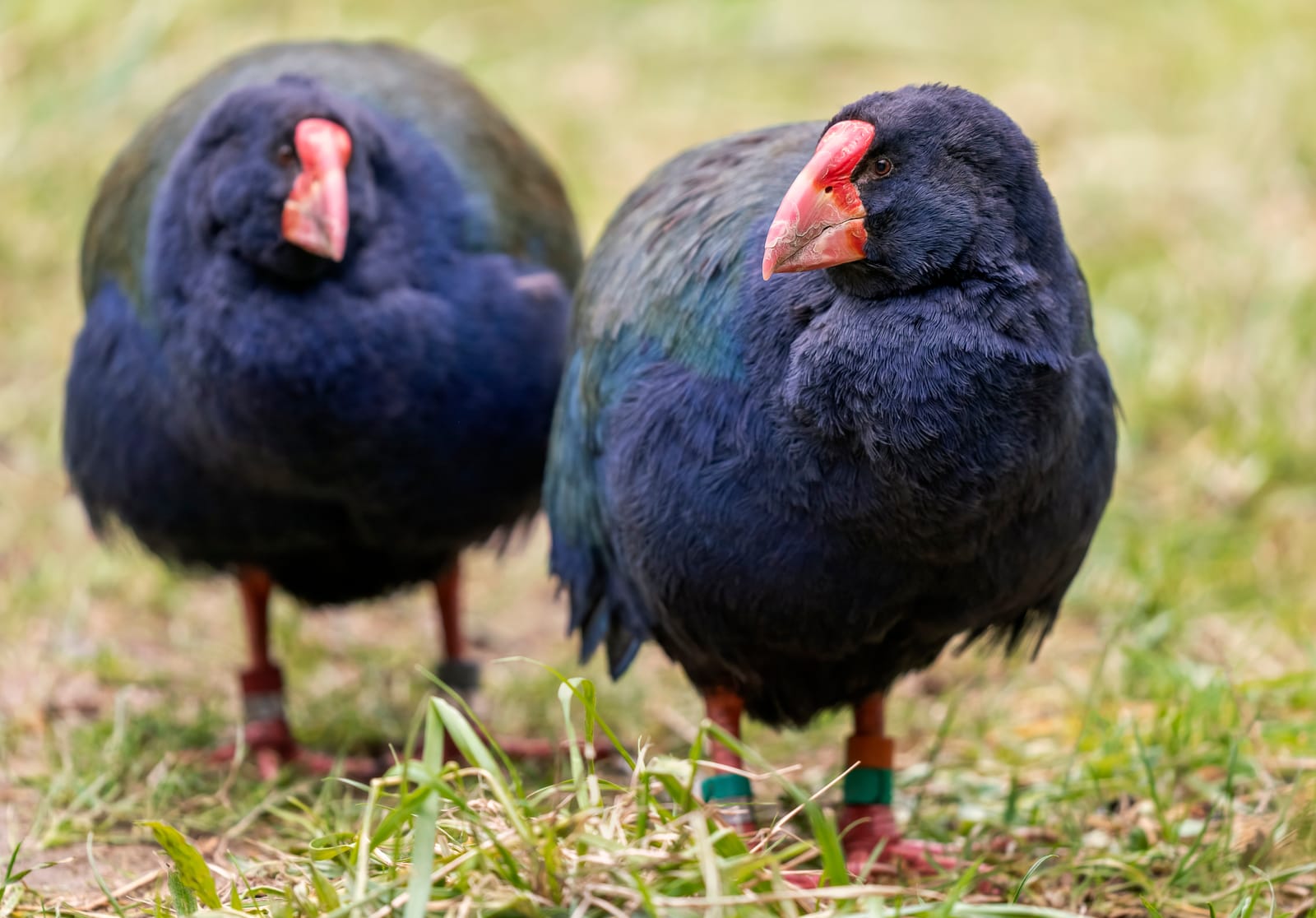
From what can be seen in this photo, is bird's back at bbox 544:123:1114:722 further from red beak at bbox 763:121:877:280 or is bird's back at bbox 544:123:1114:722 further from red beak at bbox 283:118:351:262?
red beak at bbox 283:118:351:262

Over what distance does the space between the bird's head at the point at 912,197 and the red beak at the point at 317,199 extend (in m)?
1.12

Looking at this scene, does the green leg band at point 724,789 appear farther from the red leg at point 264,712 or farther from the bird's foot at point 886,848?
the red leg at point 264,712

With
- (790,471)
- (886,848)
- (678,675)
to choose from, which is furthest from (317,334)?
(678,675)

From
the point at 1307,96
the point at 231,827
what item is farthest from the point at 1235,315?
the point at 231,827

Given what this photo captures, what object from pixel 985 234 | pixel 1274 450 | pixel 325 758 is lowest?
pixel 325 758

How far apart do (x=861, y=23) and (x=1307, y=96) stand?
2.39m

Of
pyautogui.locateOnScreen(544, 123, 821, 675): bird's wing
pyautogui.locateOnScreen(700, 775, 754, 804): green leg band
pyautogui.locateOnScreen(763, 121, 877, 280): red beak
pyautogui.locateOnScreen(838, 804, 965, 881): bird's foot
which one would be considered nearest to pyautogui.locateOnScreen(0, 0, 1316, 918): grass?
pyautogui.locateOnScreen(838, 804, 965, 881): bird's foot

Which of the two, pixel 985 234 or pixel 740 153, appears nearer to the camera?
pixel 985 234


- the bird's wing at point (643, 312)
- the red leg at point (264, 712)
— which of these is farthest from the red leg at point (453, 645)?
the bird's wing at point (643, 312)

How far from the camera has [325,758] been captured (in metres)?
3.90

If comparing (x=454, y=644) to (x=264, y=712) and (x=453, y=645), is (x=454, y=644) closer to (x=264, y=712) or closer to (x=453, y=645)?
(x=453, y=645)

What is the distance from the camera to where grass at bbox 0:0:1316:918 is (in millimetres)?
2432

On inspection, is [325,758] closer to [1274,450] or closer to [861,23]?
[1274,450]

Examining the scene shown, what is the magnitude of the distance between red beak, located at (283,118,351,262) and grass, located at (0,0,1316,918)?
3.59ft
